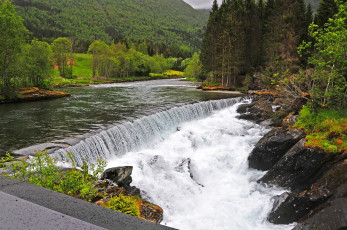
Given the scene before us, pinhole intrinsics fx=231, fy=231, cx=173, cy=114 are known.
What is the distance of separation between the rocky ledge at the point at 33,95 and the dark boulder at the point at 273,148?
28668 millimetres

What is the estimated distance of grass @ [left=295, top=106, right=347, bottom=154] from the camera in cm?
1076

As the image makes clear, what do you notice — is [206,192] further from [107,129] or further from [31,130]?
[31,130]

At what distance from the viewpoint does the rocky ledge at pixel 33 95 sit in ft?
95.2

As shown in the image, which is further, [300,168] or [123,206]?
[300,168]

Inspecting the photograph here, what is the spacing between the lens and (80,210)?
10.0ft

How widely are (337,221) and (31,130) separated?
57.2 ft

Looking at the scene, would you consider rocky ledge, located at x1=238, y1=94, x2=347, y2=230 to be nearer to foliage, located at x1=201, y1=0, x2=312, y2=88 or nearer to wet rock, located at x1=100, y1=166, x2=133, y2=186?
wet rock, located at x1=100, y1=166, x2=133, y2=186

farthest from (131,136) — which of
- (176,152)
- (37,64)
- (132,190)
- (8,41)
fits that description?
(37,64)

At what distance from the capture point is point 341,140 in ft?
35.4

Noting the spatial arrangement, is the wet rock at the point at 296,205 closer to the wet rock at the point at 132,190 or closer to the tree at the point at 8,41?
the wet rock at the point at 132,190

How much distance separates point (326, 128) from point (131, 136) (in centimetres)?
1187

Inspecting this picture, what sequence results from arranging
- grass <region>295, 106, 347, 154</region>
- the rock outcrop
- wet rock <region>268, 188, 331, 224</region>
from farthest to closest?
grass <region>295, 106, 347, 154</region> < wet rock <region>268, 188, 331, 224</region> < the rock outcrop

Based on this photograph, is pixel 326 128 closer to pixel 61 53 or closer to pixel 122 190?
pixel 122 190

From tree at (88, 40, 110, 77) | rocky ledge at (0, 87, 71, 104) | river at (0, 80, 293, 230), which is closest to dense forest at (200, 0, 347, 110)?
river at (0, 80, 293, 230)
